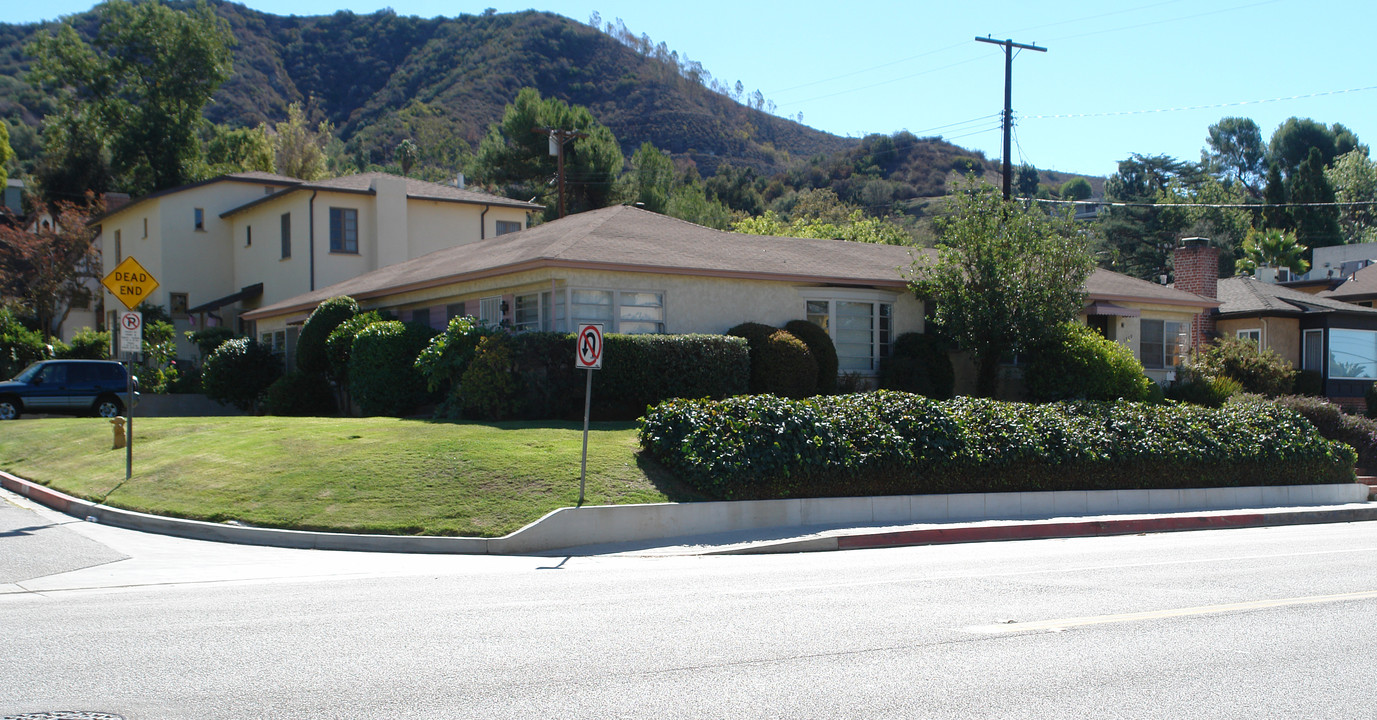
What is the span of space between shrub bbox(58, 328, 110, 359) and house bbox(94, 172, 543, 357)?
3.72 m

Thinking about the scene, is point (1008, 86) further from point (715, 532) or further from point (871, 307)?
point (715, 532)

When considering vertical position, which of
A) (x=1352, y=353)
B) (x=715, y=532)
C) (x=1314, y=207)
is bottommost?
(x=715, y=532)

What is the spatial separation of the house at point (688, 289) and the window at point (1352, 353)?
816 cm

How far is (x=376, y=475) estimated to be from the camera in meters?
13.9

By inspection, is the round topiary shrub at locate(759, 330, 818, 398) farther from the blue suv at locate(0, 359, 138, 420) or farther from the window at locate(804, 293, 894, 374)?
the blue suv at locate(0, 359, 138, 420)

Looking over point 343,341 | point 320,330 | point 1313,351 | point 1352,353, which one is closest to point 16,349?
point 320,330

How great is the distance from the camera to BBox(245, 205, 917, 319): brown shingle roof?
66.6ft

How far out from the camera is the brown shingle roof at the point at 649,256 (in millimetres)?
20297

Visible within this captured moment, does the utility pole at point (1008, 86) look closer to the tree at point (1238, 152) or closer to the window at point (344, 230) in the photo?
the window at point (344, 230)

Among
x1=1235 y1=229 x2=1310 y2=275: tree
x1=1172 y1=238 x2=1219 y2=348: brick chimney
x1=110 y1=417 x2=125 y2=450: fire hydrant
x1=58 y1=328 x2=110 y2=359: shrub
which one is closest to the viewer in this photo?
x1=110 y1=417 x2=125 y2=450: fire hydrant

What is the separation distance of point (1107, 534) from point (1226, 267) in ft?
232

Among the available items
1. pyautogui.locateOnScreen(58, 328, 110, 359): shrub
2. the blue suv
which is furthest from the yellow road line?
pyautogui.locateOnScreen(58, 328, 110, 359): shrub

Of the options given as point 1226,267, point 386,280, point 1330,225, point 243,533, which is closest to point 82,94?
point 386,280

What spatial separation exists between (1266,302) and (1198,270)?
2927mm
